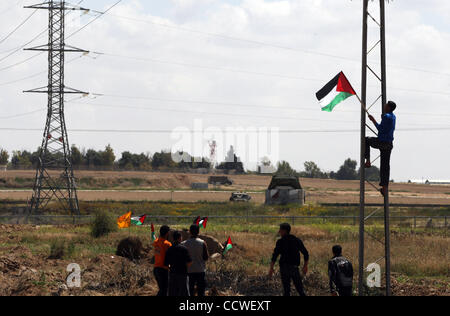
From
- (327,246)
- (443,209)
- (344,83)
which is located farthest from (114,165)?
(344,83)

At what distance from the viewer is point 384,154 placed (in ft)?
47.6

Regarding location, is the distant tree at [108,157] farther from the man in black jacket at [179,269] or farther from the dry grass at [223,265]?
the man in black jacket at [179,269]

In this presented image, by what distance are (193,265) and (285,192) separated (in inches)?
2018

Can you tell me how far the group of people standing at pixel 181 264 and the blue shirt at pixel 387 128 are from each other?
484cm

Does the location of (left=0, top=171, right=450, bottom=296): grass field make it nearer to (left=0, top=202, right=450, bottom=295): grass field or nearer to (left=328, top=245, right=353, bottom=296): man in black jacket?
(left=0, top=202, right=450, bottom=295): grass field

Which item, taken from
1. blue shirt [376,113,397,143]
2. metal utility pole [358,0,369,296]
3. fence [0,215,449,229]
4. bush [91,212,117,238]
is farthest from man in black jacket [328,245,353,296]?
fence [0,215,449,229]

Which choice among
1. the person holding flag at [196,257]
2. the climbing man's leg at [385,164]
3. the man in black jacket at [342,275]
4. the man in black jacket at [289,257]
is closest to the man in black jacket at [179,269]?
the person holding flag at [196,257]

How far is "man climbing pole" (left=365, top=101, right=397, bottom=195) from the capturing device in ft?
45.9

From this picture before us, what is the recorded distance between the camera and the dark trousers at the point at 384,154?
1441cm

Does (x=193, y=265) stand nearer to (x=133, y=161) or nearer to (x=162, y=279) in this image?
(x=162, y=279)
